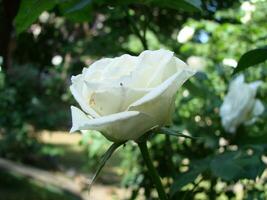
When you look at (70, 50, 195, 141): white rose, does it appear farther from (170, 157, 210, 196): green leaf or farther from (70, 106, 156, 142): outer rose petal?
(170, 157, 210, 196): green leaf

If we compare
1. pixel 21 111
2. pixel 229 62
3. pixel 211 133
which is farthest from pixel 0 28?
pixel 21 111

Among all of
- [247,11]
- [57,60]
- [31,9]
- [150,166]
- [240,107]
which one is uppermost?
[31,9]

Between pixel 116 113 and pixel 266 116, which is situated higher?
pixel 116 113

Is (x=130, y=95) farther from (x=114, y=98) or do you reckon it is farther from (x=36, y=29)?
(x=36, y=29)

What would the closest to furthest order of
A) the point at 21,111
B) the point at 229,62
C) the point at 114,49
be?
the point at 114,49
the point at 229,62
the point at 21,111

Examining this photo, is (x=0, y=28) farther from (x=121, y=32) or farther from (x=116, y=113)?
(x=116, y=113)

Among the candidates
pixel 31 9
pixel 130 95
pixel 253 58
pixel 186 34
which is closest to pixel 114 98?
pixel 130 95
